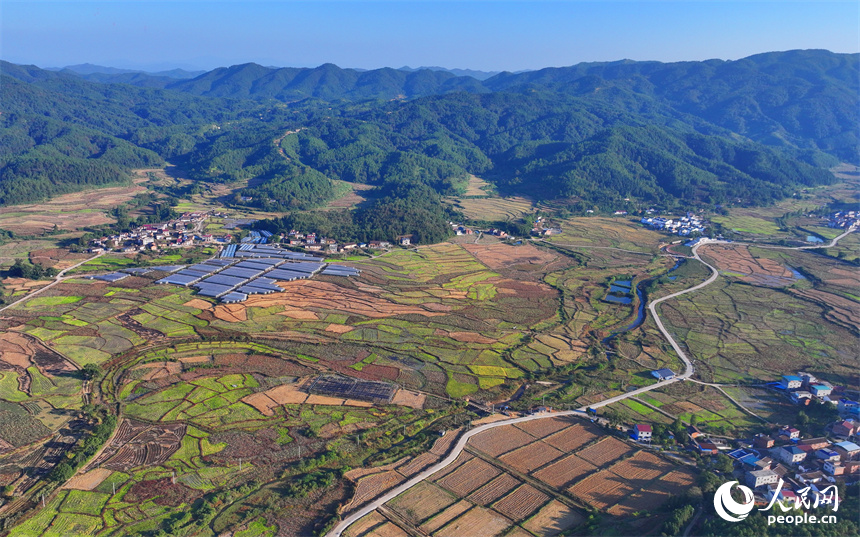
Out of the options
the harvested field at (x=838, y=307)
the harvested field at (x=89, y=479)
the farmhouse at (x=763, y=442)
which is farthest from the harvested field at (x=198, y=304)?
the harvested field at (x=838, y=307)

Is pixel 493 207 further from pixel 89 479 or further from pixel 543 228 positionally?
pixel 89 479

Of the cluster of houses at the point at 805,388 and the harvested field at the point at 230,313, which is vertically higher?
the harvested field at the point at 230,313

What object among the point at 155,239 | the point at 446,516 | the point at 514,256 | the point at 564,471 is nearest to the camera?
the point at 446,516

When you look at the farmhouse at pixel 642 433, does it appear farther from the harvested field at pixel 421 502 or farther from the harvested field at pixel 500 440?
the harvested field at pixel 421 502

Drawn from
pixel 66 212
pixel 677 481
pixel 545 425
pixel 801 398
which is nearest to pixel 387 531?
pixel 545 425

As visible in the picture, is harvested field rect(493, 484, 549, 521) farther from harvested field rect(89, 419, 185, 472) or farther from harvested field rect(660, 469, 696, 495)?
harvested field rect(89, 419, 185, 472)

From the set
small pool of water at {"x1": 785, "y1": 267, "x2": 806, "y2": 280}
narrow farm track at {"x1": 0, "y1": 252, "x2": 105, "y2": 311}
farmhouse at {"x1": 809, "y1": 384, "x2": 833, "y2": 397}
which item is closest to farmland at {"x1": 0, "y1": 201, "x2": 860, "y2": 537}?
small pool of water at {"x1": 785, "y1": 267, "x2": 806, "y2": 280}
